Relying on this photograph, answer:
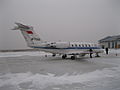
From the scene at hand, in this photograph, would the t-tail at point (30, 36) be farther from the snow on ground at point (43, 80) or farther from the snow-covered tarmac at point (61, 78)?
the snow on ground at point (43, 80)

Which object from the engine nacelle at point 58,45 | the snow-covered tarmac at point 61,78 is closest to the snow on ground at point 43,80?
the snow-covered tarmac at point 61,78

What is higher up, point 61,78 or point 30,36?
point 30,36

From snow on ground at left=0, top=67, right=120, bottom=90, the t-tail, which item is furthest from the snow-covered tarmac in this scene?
the t-tail

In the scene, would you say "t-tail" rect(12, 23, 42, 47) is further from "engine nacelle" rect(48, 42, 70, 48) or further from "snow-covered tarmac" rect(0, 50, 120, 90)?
"snow-covered tarmac" rect(0, 50, 120, 90)

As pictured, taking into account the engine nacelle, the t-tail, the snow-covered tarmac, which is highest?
the t-tail

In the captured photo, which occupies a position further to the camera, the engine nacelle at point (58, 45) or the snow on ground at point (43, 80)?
the engine nacelle at point (58, 45)

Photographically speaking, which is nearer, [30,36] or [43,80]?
[43,80]

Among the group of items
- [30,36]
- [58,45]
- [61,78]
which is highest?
[30,36]

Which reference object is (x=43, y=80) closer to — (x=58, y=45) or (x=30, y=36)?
(x=58, y=45)

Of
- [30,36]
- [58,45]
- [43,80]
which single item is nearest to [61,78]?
[43,80]

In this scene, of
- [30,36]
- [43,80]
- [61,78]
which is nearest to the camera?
[43,80]

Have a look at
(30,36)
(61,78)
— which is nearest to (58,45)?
(30,36)

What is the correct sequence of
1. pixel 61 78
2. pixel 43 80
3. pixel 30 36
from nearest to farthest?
pixel 43 80
pixel 61 78
pixel 30 36

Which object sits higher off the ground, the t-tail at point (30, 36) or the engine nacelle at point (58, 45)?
the t-tail at point (30, 36)
